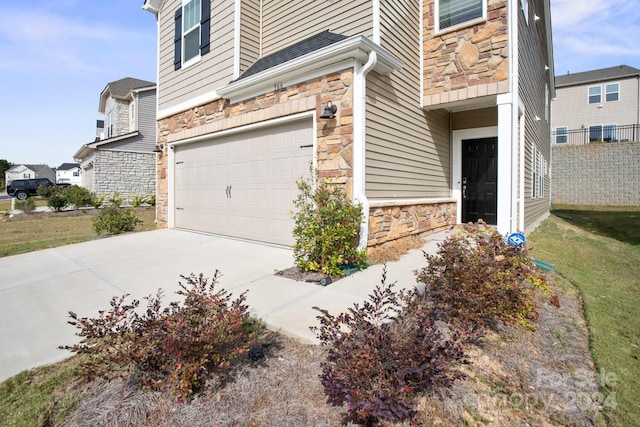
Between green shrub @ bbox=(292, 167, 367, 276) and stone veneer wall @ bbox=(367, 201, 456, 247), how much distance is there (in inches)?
22.1

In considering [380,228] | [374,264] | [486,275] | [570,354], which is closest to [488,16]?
[380,228]

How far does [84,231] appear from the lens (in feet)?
31.3

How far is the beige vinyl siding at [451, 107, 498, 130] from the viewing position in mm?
7691

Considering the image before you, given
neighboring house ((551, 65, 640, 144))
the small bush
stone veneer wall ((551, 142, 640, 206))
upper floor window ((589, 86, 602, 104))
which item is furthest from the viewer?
upper floor window ((589, 86, 602, 104))

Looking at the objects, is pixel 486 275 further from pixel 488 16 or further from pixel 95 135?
pixel 95 135

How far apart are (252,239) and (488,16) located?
6.18 meters

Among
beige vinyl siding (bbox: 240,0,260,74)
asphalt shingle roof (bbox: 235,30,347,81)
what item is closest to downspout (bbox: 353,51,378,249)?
asphalt shingle roof (bbox: 235,30,347,81)

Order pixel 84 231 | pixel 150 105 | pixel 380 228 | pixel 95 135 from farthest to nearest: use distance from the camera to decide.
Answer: pixel 95 135
pixel 150 105
pixel 84 231
pixel 380 228

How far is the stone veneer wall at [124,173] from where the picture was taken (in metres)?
16.6

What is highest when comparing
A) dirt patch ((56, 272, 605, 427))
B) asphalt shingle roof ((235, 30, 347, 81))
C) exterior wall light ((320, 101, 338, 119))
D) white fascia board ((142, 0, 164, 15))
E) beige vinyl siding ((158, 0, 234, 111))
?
white fascia board ((142, 0, 164, 15))

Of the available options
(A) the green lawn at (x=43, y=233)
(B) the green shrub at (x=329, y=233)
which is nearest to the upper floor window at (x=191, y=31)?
(A) the green lawn at (x=43, y=233)

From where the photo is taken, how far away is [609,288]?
15.0 feet

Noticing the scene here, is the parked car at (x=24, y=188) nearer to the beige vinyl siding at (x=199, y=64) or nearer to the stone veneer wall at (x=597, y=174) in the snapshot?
the beige vinyl siding at (x=199, y=64)

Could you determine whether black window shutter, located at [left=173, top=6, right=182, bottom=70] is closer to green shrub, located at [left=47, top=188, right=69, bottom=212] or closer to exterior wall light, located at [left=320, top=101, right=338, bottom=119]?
exterior wall light, located at [left=320, top=101, right=338, bottom=119]
